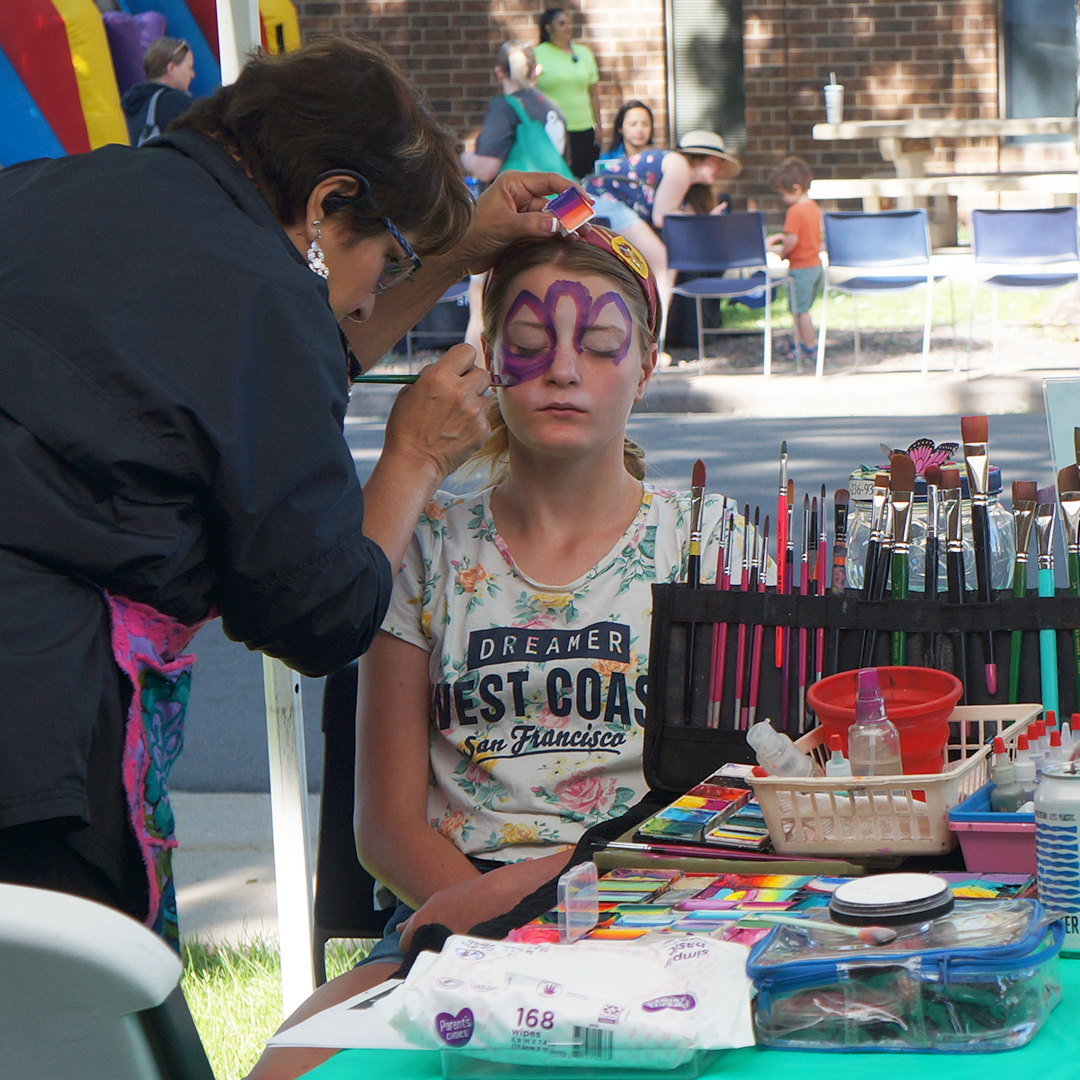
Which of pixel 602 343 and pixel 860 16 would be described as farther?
pixel 860 16

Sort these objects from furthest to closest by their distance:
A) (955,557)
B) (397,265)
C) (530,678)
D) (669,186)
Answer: (669,186)
(530,678)
(397,265)
(955,557)

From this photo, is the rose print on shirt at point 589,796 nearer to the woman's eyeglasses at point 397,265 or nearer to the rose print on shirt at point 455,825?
the rose print on shirt at point 455,825

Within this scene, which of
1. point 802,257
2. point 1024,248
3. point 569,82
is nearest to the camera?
point 1024,248

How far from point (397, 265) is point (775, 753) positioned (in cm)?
67

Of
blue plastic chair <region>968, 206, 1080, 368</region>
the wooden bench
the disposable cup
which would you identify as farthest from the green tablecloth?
the disposable cup

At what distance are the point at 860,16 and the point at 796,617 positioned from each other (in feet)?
34.6

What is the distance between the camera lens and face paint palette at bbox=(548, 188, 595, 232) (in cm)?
174

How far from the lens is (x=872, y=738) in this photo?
117cm

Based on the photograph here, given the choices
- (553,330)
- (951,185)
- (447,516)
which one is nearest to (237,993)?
(447,516)

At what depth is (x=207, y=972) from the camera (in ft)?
8.12

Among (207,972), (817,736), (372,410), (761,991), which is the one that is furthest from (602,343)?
(372,410)

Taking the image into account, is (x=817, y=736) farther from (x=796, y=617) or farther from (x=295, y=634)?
(x=295, y=634)

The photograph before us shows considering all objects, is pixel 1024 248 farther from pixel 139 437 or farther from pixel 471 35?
pixel 139 437

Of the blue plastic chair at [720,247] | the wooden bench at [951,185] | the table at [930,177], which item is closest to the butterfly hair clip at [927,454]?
the blue plastic chair at [720,247]
